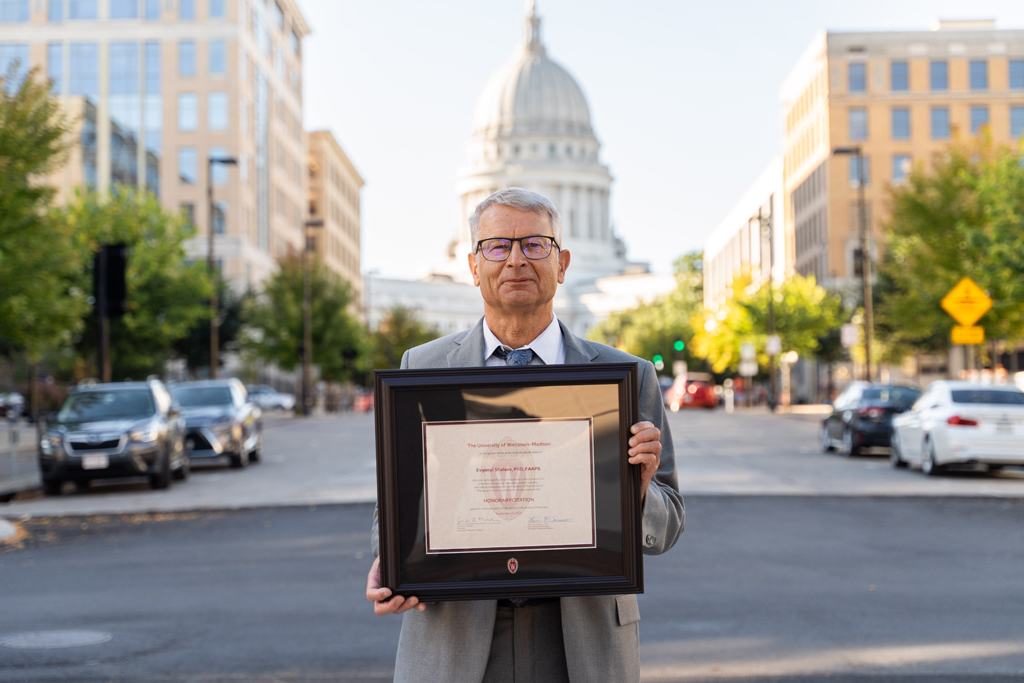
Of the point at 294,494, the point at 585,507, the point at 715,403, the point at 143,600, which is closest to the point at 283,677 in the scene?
the point at 143,600

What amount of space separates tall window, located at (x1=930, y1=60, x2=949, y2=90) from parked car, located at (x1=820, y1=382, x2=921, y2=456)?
206ft

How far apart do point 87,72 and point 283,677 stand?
81961 millimetres

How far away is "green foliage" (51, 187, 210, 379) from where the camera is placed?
37000mm

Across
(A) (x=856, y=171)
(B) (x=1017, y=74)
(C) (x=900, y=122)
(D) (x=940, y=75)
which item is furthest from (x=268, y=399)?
(B) (x=1017, y=74)

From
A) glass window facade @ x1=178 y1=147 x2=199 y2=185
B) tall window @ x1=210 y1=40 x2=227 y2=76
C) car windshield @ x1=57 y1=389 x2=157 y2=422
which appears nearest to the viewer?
car windshield @ x1=57 y1=389 x2=157 y2=422

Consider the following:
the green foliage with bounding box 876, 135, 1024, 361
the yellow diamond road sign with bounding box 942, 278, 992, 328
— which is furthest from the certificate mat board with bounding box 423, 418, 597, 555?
the green foliage with bounding box 876, 135, 1024, 361

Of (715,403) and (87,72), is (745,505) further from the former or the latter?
(87,72)

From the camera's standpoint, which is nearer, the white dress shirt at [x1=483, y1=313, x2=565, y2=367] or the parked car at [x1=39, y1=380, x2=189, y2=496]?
the white dress shirt at [x1=483, y1=313, x2=565, y2=367]

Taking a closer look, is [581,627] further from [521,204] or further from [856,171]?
[856,171]

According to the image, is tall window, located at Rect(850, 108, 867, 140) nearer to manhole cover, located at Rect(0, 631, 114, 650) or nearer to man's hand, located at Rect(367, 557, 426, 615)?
manhole cover, located at Rect(0, 631, 114, 650)

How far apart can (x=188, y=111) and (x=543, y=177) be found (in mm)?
74643

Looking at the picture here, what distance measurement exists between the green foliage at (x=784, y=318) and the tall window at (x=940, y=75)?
2184 cm

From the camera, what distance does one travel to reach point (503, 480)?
113 inches

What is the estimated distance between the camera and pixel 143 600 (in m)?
8.95
